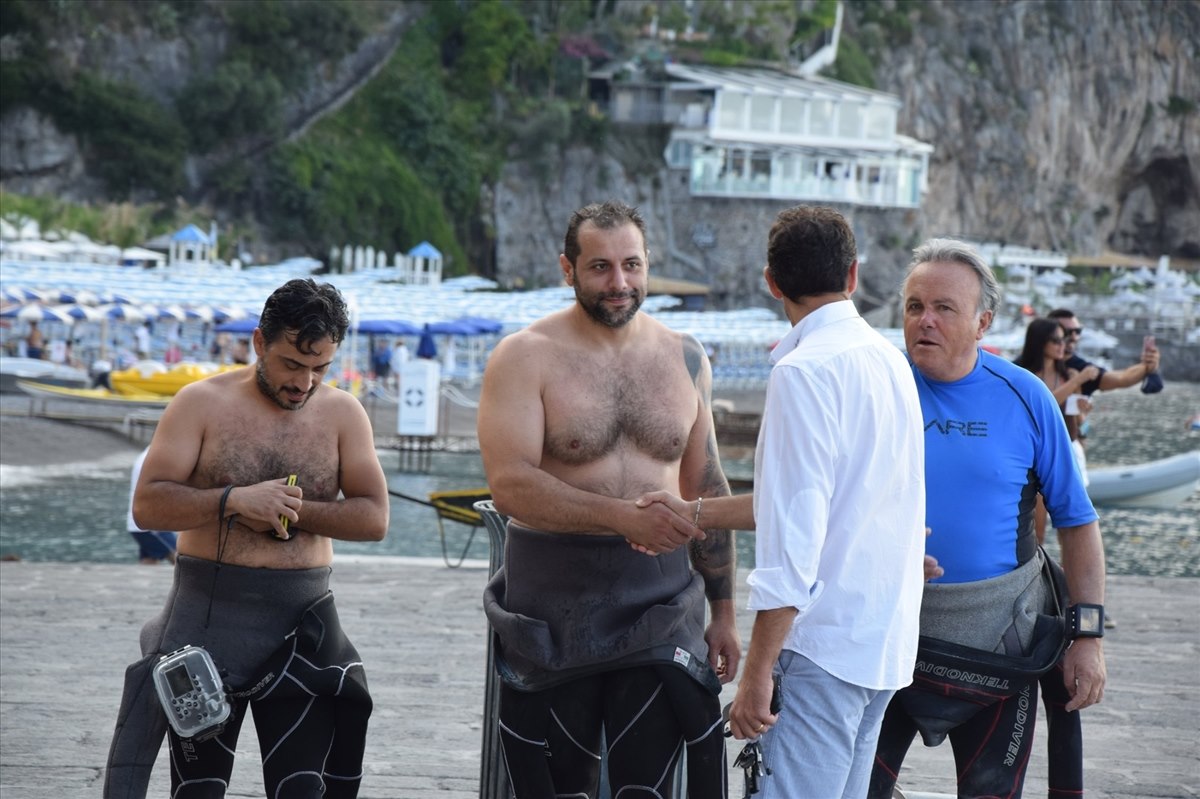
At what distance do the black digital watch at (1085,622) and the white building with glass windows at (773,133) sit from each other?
64.6 metres

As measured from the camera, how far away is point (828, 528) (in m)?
2.96

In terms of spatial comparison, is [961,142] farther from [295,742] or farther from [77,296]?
[295,742]

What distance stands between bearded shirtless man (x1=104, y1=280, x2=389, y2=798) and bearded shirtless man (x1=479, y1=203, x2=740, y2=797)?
1.27ft

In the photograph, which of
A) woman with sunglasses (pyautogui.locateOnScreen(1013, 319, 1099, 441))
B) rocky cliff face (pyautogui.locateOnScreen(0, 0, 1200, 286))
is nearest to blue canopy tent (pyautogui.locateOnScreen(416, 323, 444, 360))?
rocky cliff face (pyautogui.locateOnScreen(0, 0, 1200, 286))

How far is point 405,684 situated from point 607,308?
3304 mm

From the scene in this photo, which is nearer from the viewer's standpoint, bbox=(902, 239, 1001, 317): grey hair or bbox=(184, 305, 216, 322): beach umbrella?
bbox=(902, 239, 1001, 317): grey hair

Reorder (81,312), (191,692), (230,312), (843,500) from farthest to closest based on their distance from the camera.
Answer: (230,312) → (81,312) → (191,692) → (843,500)

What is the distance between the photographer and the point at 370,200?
185ft

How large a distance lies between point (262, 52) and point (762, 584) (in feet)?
187

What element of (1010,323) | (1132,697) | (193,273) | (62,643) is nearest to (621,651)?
(1132,697)

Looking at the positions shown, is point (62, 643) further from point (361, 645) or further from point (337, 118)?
point (337, 118)

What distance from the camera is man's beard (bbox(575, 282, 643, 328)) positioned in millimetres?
3392

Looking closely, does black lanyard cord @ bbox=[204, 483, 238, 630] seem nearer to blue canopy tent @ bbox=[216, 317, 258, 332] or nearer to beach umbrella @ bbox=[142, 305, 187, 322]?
blue canopy tent @ bbox=[216, 317, 258, 332]

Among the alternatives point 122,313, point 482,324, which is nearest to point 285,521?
point 122,313
